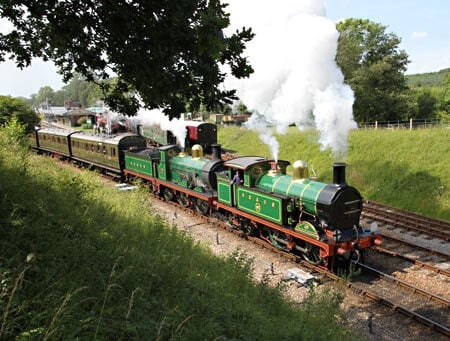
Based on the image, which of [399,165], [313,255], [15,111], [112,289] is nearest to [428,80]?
[399,165]

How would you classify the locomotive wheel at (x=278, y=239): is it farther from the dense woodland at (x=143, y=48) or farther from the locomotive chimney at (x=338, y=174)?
the dense woodland at (x=143, y=48)

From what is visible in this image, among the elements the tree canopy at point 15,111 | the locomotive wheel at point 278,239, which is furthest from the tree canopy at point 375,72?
the tree canopy at point 15,111

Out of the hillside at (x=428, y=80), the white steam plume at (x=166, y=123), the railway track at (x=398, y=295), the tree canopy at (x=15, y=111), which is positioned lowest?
the railway track at (x=398, y=295)

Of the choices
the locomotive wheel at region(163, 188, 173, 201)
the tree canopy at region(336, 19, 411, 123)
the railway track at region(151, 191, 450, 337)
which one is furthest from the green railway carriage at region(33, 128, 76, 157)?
the tree canopy at region(336, 19, 411, 123)

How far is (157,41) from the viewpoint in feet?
17.8

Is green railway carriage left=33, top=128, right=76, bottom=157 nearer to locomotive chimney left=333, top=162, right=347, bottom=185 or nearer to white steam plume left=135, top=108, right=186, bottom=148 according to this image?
white steam plume left=135, top=108, right=186, bottom=148

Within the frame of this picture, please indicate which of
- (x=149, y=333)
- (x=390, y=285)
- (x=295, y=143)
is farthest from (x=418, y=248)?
(x=295, y=143)

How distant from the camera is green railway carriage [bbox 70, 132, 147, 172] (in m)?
22.3

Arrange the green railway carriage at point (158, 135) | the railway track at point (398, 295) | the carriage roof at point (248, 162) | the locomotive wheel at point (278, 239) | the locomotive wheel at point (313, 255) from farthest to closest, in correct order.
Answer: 1. the green railway carriage at point (158, 135)
2. the carriage roof at point (248, 162)
3. the locomotive wheel at point (278, 239)
4. the locomotive wheel at point (313, 255)
5. the railway track at point (398, 295)

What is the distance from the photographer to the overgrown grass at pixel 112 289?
3855mm

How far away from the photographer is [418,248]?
12.1m

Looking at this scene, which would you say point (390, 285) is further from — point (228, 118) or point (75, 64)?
point (228, 118)

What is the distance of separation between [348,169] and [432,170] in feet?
14.7

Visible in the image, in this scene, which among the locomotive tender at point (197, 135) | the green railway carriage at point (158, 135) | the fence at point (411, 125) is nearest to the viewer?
the fence at point (411, 125)
